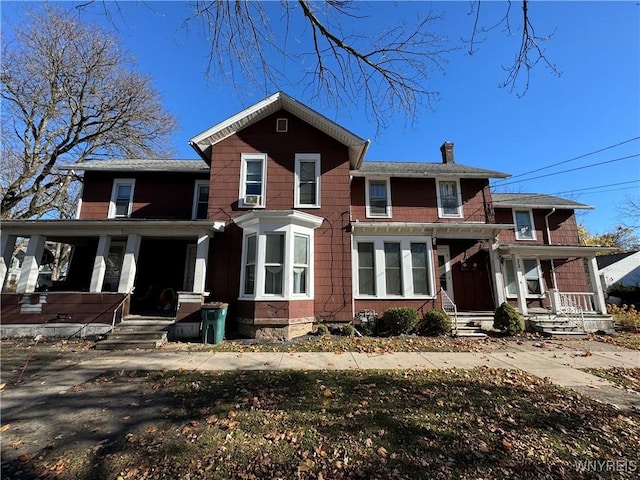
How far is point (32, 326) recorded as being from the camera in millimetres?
9078

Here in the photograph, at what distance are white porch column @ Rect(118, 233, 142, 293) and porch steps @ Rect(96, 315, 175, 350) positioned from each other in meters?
1.01

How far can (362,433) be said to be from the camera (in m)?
3.51

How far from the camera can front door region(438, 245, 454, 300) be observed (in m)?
12.9

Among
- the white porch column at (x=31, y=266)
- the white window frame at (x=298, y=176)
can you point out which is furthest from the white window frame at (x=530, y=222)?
the white porch column at (x=31, y=266)

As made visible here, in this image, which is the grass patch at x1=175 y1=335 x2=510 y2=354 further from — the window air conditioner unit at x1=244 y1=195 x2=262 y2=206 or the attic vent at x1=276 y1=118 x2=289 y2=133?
the attic vent at x1=276 y1=118 x2=289 y2=133

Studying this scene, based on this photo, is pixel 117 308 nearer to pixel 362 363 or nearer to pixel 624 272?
pixel 362 363

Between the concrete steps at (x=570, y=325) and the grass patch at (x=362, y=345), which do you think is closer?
the grass patch at (x=362, y=345)

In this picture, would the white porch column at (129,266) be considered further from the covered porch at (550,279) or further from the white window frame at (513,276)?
the white window frame at (513,276)

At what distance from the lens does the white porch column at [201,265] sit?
9539mm

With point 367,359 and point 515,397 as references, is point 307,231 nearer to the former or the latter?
point 367,359

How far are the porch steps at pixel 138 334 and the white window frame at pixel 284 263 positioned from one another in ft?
8.09

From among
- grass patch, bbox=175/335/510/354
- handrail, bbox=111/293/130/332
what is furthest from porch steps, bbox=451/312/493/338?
handrail, bbox=111/293/130/332

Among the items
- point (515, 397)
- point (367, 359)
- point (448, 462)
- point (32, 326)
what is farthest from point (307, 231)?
point (32, 326)

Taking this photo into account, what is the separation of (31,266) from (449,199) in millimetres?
16349
